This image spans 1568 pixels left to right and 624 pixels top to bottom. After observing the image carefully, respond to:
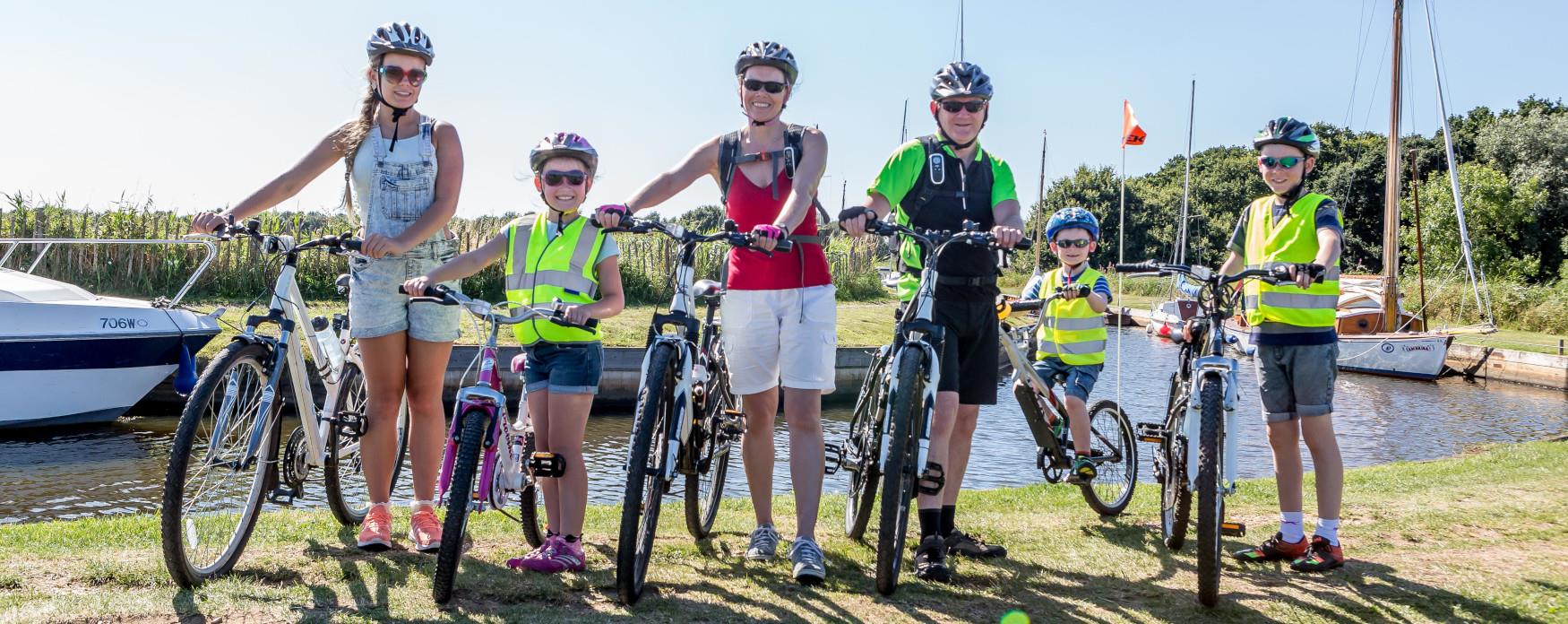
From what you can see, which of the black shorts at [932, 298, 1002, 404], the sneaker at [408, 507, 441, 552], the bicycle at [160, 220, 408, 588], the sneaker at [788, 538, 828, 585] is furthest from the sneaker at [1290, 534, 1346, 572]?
the bicycle at [160, 220, 408, 588]

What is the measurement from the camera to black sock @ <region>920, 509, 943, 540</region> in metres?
4.71

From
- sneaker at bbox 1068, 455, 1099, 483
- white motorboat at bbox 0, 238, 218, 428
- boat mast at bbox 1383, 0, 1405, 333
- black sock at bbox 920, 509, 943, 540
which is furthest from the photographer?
boat mast at bbox 1383, 0, 1405, 333

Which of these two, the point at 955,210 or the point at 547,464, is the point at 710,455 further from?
the point at 955,210

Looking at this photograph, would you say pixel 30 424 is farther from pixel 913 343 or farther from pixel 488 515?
pixel 913 343

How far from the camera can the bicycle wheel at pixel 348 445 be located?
5055 mm

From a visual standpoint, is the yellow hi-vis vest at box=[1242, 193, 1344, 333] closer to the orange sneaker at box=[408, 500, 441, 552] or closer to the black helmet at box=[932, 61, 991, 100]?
the black helmet at box=[932, 61, 991, 100]

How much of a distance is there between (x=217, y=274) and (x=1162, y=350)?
2411 cm

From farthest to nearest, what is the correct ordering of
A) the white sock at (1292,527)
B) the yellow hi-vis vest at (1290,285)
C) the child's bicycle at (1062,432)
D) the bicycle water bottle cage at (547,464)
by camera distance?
the child's bicycle at (1062,432)
the white sock at (1292,527)
the yellow hi-vis vest at (1290,285)
the bicycle water bottle cage at (547,464)

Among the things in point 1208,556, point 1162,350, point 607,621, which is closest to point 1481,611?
point 1208,556

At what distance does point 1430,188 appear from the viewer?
4666cm

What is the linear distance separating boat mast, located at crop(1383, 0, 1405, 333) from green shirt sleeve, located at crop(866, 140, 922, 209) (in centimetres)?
2822

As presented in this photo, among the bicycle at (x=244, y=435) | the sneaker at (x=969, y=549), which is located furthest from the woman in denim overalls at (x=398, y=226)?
the sneaker at (x=969, y=549)

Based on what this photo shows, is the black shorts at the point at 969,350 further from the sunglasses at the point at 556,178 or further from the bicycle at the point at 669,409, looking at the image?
the sunglasses at the point at 556,178

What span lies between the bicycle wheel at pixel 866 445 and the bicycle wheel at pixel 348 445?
2.04 metres
